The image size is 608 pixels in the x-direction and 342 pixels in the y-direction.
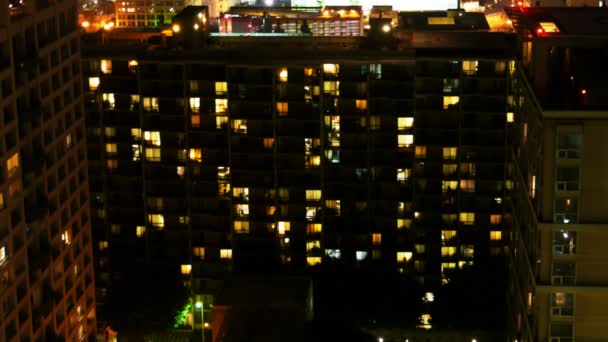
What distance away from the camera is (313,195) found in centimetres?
9288

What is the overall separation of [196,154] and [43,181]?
101 feet

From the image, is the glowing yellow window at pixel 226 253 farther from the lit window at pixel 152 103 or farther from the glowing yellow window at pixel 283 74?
the glowing yellow window at pixel 283 74

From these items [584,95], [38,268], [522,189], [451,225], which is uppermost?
[584,95]

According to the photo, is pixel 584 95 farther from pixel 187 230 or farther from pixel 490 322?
pixel 187 230

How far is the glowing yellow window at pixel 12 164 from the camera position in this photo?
57938mm

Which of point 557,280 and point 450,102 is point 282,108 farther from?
point 557,280

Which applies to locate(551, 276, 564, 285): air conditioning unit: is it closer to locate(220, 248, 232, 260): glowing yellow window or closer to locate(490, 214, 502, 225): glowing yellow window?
locate(490, 214, 502, 225): glowing yellow window

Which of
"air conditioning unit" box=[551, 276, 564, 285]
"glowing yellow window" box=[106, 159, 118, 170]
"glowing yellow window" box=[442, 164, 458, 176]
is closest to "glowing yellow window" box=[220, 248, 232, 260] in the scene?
"glowing yellow window" box=[106, 159, 118, 170]

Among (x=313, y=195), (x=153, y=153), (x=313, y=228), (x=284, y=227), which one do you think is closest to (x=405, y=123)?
(x=313, y=195)

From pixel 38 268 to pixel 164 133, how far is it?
108ft

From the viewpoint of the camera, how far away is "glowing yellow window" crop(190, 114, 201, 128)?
304 feet

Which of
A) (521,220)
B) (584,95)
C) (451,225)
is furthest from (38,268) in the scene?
(451,225)

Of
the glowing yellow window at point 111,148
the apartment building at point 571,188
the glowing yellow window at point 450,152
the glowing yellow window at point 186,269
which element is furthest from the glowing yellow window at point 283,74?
the apartment building at point 571,188

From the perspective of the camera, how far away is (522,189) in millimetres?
56156
